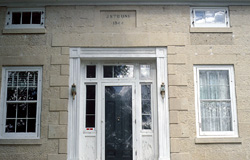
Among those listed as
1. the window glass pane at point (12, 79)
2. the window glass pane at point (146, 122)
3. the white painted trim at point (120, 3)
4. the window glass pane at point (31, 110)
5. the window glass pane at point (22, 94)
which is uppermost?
the white painted trim at point (120, 3)

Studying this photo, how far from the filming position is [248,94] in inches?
281

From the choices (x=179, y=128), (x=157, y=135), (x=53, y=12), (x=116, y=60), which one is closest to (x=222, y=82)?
(x=179, y=128)

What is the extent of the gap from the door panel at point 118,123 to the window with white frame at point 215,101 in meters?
1.74

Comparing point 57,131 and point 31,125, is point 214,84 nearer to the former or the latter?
point 57,131

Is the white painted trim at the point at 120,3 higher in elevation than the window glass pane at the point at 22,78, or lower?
higher

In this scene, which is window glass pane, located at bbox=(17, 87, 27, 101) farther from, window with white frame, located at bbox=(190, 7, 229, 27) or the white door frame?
window with white frame, located at bbox=(190, 7, 229, 27)

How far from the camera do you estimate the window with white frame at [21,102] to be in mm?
6973

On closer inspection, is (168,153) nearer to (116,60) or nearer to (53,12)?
(116,60)

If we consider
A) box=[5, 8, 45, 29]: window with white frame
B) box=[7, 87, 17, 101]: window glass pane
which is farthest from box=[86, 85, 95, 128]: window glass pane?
box=[5, 8, 45, 29]: window with white frame

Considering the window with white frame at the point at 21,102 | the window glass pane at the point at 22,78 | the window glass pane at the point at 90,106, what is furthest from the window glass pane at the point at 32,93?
the window glass pane at the point at 90,106

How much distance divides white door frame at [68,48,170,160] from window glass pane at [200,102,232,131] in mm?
966

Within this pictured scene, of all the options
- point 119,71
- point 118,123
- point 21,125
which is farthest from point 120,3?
point 21,125

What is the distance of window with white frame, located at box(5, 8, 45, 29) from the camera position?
292 inches

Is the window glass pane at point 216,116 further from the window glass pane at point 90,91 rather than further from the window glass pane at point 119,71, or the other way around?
the window glass pane at point 90,91
